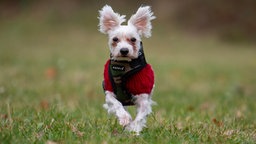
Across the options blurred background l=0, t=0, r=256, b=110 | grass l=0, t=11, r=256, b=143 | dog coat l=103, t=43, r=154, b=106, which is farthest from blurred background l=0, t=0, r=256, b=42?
dog coat l=103, t=43, r=154, b=106

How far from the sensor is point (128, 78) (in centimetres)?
484

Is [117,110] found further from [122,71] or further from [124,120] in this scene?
[122,71]

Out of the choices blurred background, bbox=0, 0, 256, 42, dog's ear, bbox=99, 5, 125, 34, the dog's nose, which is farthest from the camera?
blurred background, bbox=0, 0, 256, 42

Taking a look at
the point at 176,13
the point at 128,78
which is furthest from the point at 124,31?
the point at 176,13

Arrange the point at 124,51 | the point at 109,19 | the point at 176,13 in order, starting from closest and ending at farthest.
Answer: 1. the point at 124,51
2. the point at 109,19
3. the point at 176,13

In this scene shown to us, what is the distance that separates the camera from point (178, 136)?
464 cm

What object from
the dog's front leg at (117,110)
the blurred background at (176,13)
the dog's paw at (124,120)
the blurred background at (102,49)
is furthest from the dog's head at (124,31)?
the blurred background at (176,13)

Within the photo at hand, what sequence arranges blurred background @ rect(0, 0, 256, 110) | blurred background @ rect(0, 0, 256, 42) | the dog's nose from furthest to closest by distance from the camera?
blurred background @ rect(0, 0, 256, 42), blurred background @ rect(0, 0, 256, 110), the dog's nose

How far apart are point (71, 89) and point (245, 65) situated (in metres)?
9.59

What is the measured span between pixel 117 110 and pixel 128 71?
0.37 meters

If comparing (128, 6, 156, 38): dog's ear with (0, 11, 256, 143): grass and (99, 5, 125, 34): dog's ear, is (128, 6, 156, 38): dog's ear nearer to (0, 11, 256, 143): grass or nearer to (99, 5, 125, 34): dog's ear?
(99, 5, 125, 34): dog's ear

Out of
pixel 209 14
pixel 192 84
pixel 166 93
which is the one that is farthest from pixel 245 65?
pixel 209 14

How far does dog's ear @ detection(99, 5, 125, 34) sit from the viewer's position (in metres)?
4.90

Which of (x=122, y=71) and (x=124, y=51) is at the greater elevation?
(x=124, y=51)
